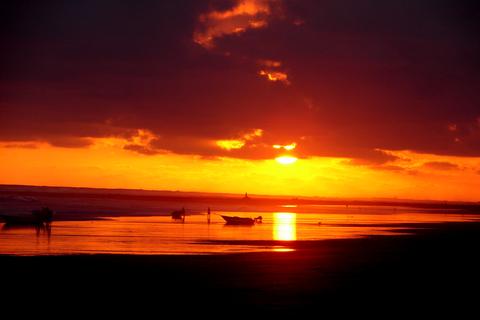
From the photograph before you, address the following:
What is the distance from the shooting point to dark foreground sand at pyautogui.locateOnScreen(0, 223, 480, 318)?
2380cm

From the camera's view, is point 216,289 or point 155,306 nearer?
point 155,306

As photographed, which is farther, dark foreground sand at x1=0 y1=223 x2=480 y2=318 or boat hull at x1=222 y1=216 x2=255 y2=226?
boat hull at x1=222 y1=216 x2=255 y2=226

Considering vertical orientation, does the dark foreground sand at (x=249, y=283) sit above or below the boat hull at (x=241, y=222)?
below

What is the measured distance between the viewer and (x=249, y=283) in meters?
29.1

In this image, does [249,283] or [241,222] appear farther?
[241,222]

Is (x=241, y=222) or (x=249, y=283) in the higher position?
(x=241, y=222)

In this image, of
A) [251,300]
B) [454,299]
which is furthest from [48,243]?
[454,299]

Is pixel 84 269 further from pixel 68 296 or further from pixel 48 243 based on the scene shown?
pixel 48 243

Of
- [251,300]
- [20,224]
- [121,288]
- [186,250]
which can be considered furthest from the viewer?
[20,224]

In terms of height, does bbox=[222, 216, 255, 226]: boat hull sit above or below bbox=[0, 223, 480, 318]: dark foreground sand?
above

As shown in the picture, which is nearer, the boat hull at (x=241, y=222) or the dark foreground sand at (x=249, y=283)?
the dark foreground sand at (x=249, y=283)

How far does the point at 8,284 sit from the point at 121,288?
4.64m

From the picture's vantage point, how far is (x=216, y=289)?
2741 centimetres

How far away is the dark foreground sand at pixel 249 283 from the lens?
23797 mm
